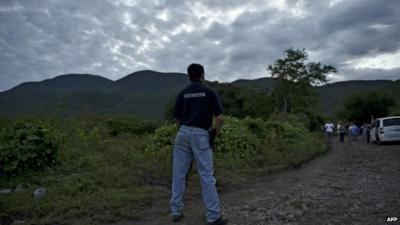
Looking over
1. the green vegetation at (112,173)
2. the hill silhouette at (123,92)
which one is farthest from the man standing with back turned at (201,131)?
the hill silhouette at (123,92)

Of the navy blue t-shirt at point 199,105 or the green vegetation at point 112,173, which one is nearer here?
the navy blue t-shirt at point 199,105

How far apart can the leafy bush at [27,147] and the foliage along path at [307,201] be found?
3.32m

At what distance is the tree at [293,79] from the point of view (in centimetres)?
5041

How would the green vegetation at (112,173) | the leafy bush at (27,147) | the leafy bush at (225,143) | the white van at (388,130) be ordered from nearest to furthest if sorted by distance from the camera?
the green vegetation at (112,173) → the leafy bush at (27,147) → the leafy bush at (225,143) → the white van at (388,130)

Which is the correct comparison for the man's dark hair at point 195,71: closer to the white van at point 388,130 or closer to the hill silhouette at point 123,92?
the hill silhouette at point 123,92

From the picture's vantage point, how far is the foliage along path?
184 inches

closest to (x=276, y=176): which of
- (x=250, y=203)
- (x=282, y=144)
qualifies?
(x=250, y=203)

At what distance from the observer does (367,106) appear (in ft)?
206

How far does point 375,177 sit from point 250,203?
145 inches

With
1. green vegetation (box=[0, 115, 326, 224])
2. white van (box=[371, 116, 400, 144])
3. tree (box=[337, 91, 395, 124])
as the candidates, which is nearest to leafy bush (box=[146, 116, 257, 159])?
green vegetation (box=[0, 115, 326, 224])

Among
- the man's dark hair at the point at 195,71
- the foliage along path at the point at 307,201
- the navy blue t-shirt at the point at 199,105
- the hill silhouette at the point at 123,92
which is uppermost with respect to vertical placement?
the hill silhouette at the point at 123,92

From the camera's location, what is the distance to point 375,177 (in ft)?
25.4

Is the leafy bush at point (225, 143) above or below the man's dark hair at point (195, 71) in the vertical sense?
below

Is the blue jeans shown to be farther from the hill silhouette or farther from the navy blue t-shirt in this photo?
the hill silhouette
